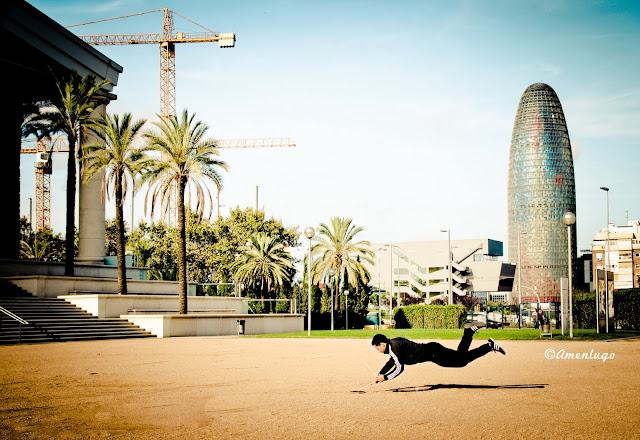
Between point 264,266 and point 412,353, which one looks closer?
point 412,353

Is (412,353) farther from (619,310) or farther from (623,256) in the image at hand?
(623,256)

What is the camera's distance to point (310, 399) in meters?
9.77

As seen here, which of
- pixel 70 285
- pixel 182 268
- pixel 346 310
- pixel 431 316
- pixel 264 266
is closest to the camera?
pixel 182 268

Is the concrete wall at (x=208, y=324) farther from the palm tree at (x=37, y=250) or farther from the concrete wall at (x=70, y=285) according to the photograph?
the palm tree at (x=37, y=250)

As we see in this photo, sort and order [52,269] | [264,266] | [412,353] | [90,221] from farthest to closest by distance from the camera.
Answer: [264,266]
[90,221]
[52,269]
[412,353]

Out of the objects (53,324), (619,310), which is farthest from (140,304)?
(619,310)

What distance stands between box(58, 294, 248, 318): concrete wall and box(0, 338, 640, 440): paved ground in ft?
42.4

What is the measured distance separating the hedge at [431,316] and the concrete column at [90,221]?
21763 millimetres

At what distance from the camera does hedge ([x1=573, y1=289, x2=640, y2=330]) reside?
37.2 meters

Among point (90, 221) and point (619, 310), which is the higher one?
point (90, 221)

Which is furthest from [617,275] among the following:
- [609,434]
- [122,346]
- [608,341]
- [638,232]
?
[609,434]

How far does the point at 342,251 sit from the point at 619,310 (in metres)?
20.1

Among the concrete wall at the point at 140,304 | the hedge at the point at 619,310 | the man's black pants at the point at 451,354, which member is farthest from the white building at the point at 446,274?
the man's black pants at the point at 451,354

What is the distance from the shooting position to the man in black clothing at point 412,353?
30.9 feet
